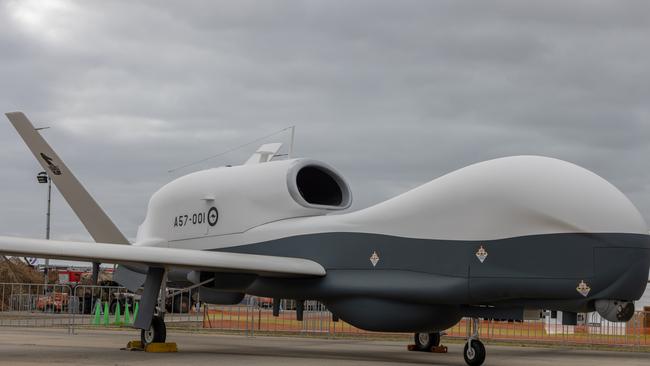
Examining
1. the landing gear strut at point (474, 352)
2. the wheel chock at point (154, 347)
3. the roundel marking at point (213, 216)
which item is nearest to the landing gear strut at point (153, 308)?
the wheel chock at point (154, 347)

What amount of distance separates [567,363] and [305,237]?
5492mm

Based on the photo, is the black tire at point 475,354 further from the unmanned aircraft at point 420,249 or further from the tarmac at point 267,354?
the tarmac at point 267,354

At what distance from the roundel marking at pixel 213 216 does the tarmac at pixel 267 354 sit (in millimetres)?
2770

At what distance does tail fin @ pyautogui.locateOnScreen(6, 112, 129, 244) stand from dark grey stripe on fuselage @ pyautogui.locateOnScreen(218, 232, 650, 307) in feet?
20.3

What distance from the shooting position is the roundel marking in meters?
19.1

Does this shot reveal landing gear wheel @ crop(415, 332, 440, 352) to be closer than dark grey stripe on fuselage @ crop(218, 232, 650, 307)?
No

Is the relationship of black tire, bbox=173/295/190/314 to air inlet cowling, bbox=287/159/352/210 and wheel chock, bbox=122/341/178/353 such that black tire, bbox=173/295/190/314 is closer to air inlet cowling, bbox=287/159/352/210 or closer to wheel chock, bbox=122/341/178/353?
air inlet cowling, bbox=287/159/352/210

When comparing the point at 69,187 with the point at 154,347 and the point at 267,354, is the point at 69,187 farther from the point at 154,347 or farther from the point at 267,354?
the point at 267,354

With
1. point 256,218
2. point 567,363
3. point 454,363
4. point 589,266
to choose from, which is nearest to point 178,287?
point 256,218

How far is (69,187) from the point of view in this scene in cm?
2053

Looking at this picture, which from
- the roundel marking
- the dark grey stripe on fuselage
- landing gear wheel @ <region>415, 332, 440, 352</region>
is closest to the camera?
the dark grey stripe on fuselage

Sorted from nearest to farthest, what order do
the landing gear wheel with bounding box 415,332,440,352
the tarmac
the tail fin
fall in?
the tarmac
the landing gear wheel with bounding box 415,332,440,352
the tail fin

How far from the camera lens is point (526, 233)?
1371 centimetres

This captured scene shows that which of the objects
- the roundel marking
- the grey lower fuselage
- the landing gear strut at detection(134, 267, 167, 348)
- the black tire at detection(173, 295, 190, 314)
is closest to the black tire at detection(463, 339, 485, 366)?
the grey lower fuselage
